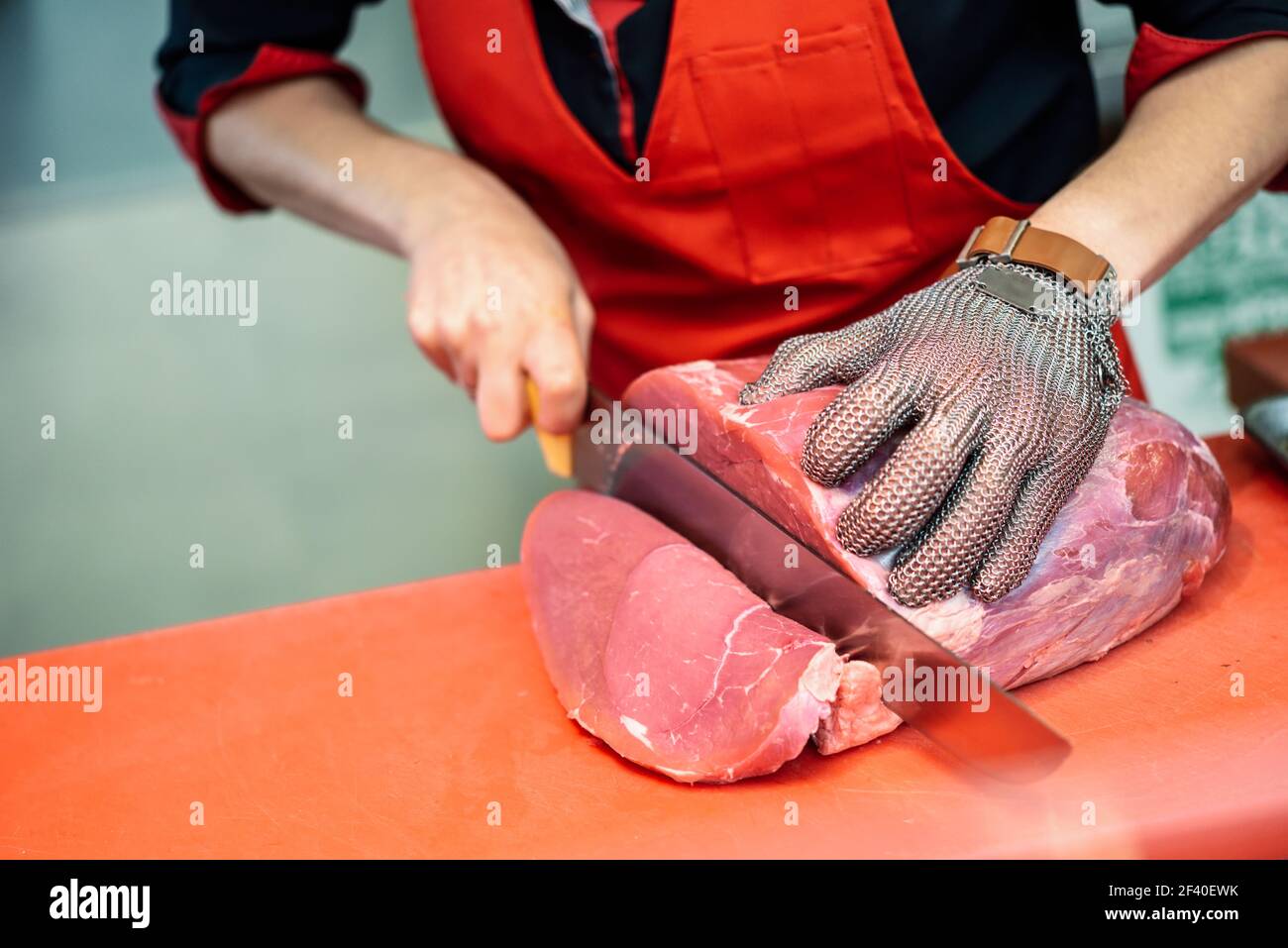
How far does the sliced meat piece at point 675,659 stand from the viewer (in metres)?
1.56

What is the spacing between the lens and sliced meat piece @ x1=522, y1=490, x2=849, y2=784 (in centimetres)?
156

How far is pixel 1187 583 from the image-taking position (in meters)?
1.86

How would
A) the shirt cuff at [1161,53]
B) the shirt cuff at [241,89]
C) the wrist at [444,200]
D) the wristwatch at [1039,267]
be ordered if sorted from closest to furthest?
1. the wristwatch at [1039,267]
2. the shirt cuff at [1161,53]
3. the wrist at [444,200]
4. the shirt cuff at [241,89]

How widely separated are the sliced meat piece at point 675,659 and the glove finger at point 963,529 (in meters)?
0.14

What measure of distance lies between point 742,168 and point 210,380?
10.8ft

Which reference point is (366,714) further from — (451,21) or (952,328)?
(451,21)

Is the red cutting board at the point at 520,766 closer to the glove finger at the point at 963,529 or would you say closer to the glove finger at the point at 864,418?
the glove finger at the point at 963,529

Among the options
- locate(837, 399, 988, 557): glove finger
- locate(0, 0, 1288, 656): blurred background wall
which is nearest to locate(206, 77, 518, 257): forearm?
locate(837, 399, 988, 557): glove finger

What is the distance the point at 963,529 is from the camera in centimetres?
155

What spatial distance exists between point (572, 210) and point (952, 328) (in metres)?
1.01

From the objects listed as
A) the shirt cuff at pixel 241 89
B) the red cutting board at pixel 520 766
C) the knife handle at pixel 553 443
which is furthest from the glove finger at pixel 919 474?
the shirt cuff at pixel 241 89

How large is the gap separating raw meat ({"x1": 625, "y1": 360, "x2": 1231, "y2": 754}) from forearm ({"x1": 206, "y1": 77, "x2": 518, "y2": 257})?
2.08ft

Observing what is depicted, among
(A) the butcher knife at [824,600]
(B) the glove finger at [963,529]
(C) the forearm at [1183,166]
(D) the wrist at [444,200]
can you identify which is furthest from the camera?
(D) the wrist at [444,200]

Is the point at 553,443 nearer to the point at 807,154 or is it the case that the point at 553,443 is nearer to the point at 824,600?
the point at 824,600
